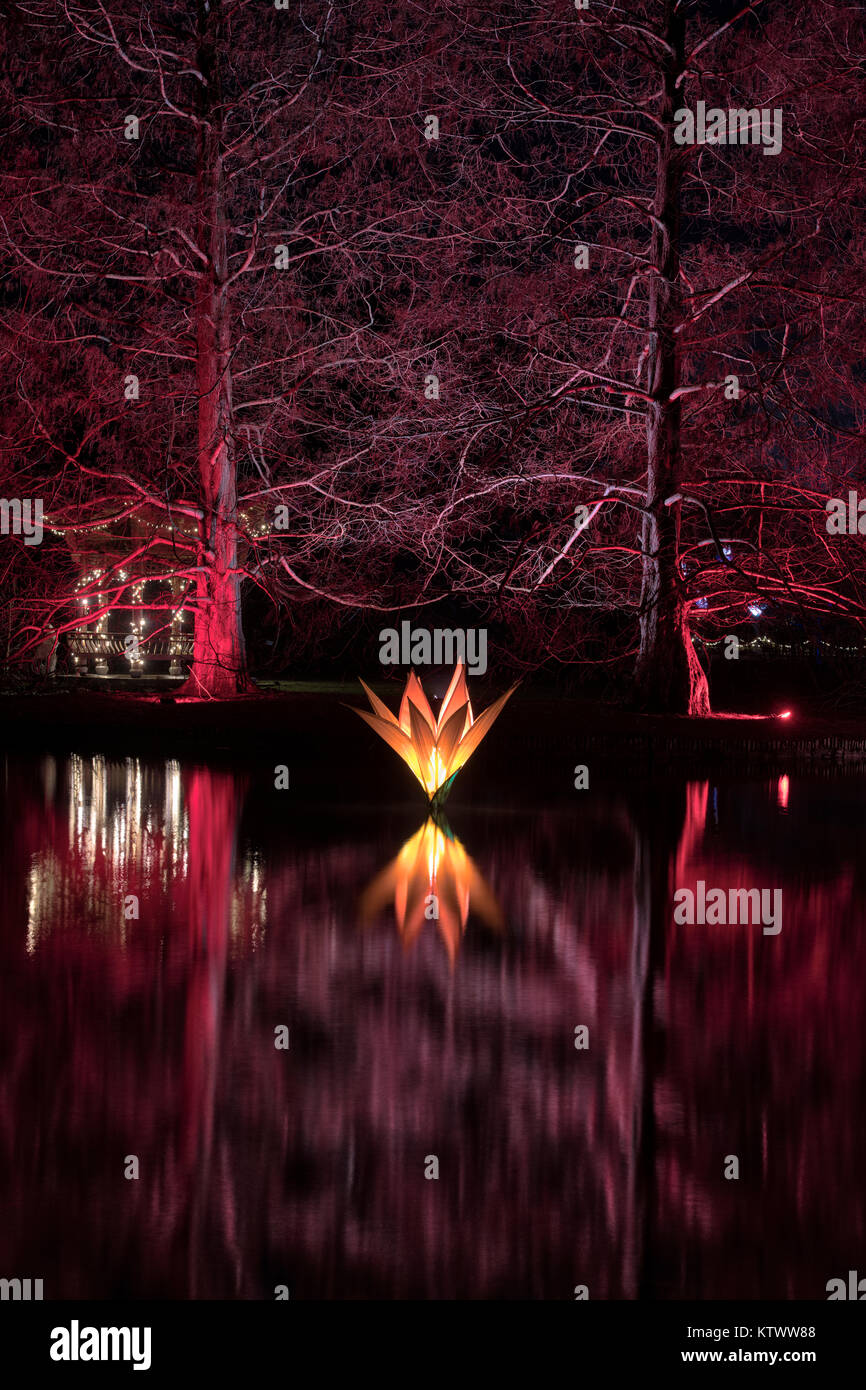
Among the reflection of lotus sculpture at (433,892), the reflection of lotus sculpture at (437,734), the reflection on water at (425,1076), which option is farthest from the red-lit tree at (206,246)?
the reflection on water at (425,1076)

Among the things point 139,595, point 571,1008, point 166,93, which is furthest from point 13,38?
point 571,1008

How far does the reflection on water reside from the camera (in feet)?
16.6

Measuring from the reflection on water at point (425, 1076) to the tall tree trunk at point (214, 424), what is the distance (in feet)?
51.7

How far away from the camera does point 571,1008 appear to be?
8070 mm

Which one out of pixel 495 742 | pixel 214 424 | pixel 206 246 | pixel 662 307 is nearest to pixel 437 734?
pixel 495 742

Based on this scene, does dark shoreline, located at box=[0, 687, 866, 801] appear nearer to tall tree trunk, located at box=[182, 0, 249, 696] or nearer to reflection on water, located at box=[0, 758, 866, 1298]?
tall tree trunk, located at box=[182, 0, 249, 696]

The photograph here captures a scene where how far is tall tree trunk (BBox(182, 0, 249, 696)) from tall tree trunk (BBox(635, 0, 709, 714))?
7286mm

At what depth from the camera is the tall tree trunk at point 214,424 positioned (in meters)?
27.8

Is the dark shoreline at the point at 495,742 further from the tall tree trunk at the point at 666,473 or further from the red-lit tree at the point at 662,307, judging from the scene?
the red-lit tree at the point at 662,307

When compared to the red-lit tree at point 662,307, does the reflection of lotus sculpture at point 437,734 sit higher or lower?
lower

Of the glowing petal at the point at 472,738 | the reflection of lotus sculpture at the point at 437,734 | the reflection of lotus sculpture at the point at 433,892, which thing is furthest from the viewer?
the glowing petal at the point at 472,738

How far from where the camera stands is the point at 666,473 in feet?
83.9

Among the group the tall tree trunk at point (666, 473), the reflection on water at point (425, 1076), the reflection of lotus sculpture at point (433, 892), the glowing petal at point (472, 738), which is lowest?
the reflection on water at point (425, 1076)

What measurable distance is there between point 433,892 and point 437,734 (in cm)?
443
